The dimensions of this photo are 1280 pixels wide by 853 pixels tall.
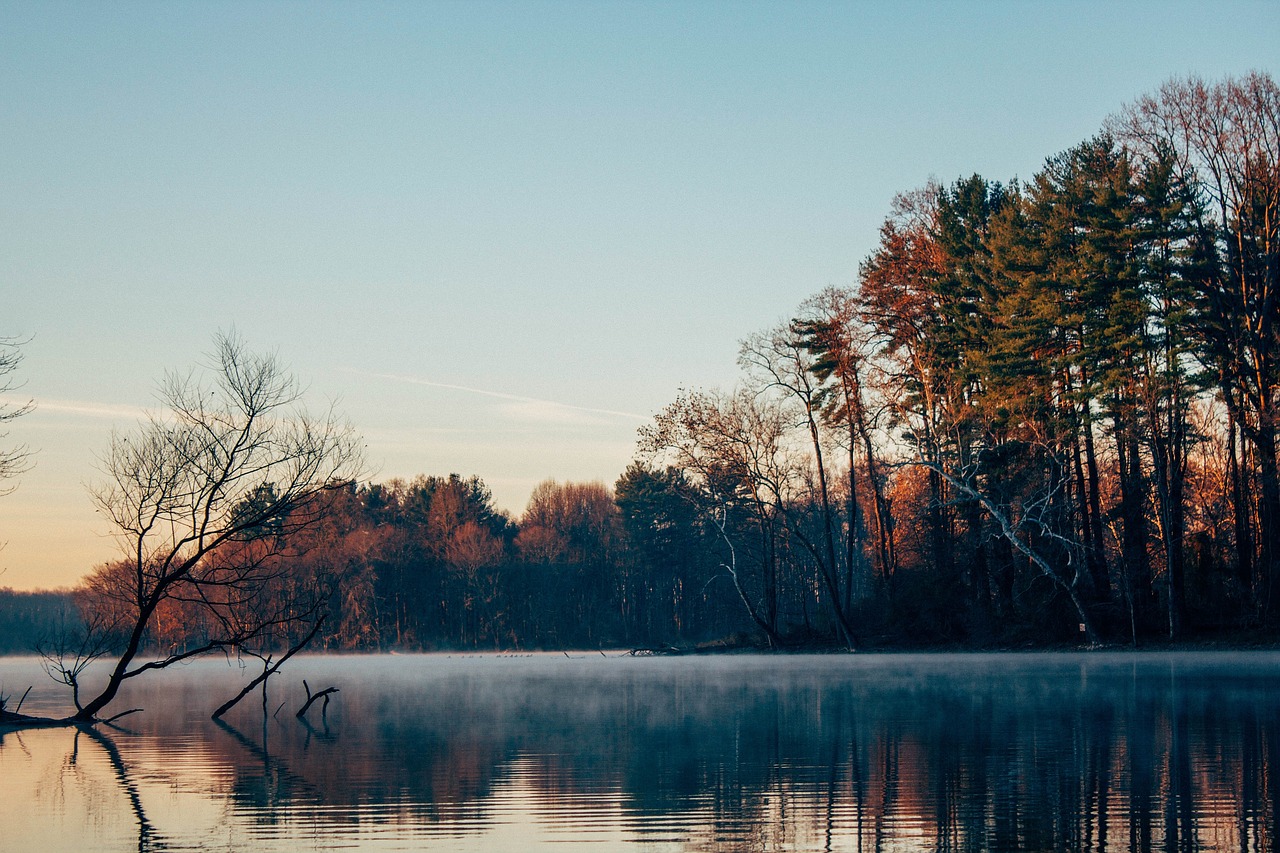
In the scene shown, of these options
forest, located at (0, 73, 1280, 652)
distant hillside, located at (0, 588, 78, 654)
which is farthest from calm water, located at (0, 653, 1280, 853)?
distant hillside, located at (0, 588, 78, 654)

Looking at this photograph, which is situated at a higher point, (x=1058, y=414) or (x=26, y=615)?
(x=1058, y=414)

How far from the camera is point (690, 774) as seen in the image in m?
15.0

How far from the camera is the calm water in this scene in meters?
10.9

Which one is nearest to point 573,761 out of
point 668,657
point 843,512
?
point 668,657

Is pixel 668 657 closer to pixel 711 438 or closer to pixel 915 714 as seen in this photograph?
pixel 711 438

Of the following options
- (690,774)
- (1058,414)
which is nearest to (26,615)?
(1058,414)

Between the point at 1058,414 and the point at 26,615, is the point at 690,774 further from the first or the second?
the point at 26,615

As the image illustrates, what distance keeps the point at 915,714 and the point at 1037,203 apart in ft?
106

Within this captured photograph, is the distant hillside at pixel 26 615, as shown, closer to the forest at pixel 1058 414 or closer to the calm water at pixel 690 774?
the forest at pixel 1058 414

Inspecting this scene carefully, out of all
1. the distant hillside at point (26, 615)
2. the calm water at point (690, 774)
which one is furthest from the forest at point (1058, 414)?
the distant hillside at point (26, 615)

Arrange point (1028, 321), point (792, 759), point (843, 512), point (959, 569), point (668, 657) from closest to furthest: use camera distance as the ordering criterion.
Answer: point (792, 759)
point (1028, 321)
point (959, 569)
point (668, 657)
point (843, 512)

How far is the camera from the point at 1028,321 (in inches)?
1896

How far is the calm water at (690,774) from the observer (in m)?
10.9

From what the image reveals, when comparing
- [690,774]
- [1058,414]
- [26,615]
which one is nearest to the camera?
[690,774]
